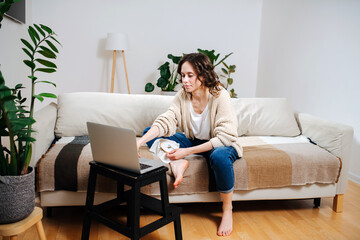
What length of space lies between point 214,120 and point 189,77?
30 cm

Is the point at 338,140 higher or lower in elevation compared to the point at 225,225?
higher

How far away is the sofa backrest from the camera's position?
7.36ft

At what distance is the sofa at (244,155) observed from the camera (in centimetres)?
174

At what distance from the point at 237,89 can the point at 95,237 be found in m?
3.29

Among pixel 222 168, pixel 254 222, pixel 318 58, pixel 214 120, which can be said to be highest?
pixel 318 58

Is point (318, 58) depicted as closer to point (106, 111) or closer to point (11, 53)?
point (106, 111)

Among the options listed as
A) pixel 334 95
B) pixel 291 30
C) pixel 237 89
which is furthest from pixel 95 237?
pixel 237 89

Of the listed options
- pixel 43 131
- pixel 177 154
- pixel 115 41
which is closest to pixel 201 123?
pixel 177 154

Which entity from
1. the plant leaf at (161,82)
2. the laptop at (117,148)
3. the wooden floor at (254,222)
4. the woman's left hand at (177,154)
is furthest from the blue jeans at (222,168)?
the plant leaf at (161,82)

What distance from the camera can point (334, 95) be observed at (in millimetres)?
2857

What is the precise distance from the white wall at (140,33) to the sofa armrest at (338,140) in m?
2.39

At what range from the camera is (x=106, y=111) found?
230 cm

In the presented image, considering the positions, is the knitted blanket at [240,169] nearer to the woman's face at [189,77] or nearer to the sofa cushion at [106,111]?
the sofa cushion at [106,111]

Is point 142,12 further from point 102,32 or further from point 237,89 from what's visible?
point 237,89
